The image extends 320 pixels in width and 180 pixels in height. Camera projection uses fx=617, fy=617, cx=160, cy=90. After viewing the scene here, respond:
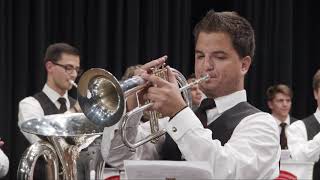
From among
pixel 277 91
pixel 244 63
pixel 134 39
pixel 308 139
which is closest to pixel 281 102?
pixel 277 91

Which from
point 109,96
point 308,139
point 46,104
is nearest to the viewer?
point 109,96

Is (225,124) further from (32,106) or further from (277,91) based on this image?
(277,91)

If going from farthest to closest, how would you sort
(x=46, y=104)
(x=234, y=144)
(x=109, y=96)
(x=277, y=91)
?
(x=277, y=91) → (x=46, y=104) → (x=109, y=96) → (x=234, y=144)

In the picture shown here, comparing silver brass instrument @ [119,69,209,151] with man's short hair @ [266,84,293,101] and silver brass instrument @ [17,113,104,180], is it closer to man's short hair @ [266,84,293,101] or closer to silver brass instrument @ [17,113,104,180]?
silver brass instrument @ [17,113,104,180]

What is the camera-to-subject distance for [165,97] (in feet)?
6.27

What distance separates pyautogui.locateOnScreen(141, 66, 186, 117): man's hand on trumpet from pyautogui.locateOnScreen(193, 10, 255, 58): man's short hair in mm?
319

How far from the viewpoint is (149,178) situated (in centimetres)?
190

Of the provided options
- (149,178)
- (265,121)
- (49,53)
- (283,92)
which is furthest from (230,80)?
(283,92)

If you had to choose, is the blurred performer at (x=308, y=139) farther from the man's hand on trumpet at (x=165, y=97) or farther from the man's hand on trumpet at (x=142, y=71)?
the man's hand on trumpet at (x=165, y=97)

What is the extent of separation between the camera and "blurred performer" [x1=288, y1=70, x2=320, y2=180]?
4.64 m

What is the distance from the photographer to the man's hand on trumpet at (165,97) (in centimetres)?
192

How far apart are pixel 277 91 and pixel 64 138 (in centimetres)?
325

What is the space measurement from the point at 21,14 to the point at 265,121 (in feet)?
12.5

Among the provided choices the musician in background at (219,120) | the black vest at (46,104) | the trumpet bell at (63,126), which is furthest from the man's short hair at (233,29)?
the black vest at (46,104)
